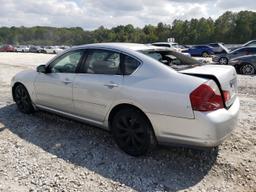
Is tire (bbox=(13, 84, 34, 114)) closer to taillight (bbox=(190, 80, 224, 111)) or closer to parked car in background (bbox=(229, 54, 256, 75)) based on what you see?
taillight (bbox=(190, 80, 224, 111))

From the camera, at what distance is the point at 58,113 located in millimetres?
5332

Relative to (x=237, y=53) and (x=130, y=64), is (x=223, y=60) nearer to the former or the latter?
(x=237, y=53)

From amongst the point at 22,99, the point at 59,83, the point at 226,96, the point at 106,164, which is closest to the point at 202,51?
the point at 22,99

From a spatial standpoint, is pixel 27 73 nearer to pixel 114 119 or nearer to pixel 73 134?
pixel 73 134

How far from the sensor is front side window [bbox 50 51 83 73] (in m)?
5.03

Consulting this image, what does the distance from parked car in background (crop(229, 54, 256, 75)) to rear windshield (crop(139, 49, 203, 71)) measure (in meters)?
10.2

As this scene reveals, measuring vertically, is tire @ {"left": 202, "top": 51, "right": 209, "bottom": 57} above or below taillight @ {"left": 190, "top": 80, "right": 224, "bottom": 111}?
below

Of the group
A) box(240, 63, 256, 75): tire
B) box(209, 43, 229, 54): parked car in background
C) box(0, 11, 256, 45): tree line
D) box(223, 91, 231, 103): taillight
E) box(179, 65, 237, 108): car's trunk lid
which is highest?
box(0, 11, 256, 45): tree line

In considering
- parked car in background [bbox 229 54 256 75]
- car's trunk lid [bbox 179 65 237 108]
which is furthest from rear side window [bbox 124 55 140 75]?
parked car in background [bbox 229 54 256 75]

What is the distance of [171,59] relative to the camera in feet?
14.7

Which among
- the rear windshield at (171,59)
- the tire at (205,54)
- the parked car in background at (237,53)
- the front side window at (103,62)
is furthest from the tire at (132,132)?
the tire at (205,54)

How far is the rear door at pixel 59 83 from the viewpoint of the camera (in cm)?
501

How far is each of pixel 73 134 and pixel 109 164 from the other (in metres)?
1.25

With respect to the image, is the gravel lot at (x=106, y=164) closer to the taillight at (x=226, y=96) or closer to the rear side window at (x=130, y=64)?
the taillight at (x=226, y=96)
